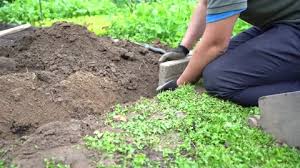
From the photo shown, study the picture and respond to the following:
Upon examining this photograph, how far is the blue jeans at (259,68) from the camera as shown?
401 centimetres

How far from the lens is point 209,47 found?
4023 mm

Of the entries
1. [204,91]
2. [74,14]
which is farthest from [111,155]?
[74,14]

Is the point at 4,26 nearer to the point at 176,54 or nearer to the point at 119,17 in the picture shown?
the point at 119,17

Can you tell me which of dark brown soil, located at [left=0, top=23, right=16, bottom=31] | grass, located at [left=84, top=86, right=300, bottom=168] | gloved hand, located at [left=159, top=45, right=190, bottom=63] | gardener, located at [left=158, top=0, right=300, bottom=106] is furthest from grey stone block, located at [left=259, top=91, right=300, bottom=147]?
dark brown soil, located at [left=0, top=23, right=16, bottom=31]

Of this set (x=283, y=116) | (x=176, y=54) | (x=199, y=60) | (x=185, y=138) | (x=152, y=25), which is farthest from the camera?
(x=152, y=25)

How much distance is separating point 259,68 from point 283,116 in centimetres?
60

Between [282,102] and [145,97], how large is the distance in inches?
51.1

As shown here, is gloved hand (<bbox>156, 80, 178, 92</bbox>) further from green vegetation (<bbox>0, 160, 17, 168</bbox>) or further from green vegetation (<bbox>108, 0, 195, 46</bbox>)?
green vegetation (<bbox>0, 160, 17, 168</bbox>)

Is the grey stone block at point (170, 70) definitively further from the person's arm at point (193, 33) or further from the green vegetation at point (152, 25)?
the green vegetation at point (152, 25)

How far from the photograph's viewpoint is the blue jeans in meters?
4.01

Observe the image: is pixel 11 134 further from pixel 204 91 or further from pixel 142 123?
pixel 204 91

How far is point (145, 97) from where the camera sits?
4.43 m

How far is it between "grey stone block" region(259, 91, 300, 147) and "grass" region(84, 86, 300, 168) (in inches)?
3.3

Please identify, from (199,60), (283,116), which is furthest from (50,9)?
(283,116)
